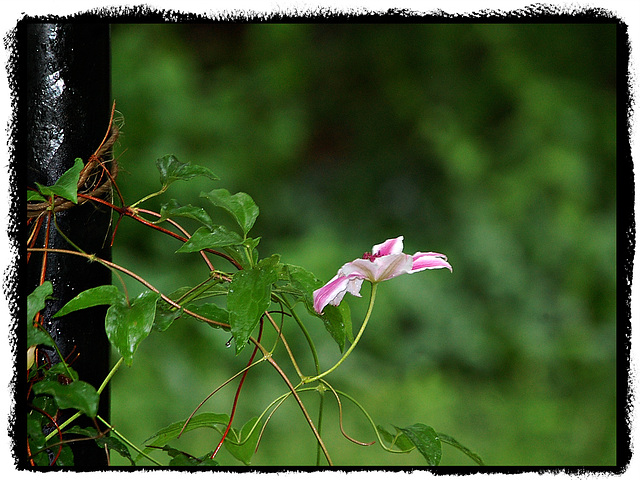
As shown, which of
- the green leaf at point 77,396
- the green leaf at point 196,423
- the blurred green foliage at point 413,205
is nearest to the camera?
the green leaf at point 77,396

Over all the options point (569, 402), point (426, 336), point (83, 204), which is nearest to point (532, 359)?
point (569, 402)

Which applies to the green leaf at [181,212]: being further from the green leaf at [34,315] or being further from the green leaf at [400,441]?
the green leaf at [400,441]

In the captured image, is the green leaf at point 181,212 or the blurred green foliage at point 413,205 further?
the blurred green foliage at point 413,205

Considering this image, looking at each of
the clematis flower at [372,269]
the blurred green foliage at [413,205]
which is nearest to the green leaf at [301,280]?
the clematis flower at [372,269]

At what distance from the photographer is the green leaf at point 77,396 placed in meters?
0.32

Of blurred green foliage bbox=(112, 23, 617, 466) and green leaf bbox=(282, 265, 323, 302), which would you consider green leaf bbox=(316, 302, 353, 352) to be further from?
blurred green foliage bbox=(112, 23, 617, 466)

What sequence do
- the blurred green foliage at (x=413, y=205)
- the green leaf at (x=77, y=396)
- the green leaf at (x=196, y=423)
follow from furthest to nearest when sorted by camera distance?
the blurred green foliage at (x=413, y=205), the green leaf at (x=196, y=423), the green leaf at (x=77, y=396)

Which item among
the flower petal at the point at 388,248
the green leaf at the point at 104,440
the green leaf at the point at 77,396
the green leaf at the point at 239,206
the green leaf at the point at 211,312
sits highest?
the green leaf at the point at 239,206

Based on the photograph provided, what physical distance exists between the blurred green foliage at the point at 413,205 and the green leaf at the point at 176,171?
0.80 metres

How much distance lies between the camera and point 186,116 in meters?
1.47

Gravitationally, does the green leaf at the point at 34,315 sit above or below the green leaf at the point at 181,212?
below

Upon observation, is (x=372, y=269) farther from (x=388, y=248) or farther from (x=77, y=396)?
(x=77, y=396)

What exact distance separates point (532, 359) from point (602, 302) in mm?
178

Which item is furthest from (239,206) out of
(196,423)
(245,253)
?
(196,423)
